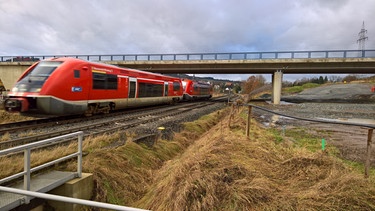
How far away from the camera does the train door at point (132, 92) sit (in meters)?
18.6

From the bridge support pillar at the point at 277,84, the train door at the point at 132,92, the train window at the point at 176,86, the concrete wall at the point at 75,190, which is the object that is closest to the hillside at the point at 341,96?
the bridge support pillar at the point at 277,84

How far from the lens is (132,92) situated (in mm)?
18953

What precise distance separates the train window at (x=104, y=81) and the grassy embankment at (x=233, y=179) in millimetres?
7856

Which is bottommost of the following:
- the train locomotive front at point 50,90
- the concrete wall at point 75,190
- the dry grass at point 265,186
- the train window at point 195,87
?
the concrete wall at point 75,190

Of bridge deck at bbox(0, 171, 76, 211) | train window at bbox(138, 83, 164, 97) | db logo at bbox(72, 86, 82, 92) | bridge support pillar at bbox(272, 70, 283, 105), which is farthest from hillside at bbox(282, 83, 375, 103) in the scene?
bridge deck at bbox(0, 171, 76, 211)

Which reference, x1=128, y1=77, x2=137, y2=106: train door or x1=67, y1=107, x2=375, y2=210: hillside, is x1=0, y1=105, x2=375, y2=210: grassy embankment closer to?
x1=67, y1=107, x2=375, y2=210: hillside

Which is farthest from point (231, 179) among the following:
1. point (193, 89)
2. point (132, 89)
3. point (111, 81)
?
point (193, 89)

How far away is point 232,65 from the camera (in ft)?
127

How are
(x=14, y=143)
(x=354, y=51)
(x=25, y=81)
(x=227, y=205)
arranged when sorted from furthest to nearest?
(x=354, y=51) → (x=25, y=81) → (x=14, y=143) → (x=227, y=205)

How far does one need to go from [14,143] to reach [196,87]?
114ft

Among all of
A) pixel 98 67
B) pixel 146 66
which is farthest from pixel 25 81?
pixel 146 66

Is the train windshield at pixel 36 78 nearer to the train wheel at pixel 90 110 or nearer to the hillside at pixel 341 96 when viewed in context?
the train wheel at pixel 90 110

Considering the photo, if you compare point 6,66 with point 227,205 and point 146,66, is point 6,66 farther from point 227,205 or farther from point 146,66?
point 227,205

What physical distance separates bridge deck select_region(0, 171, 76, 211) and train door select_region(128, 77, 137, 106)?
14.0m
